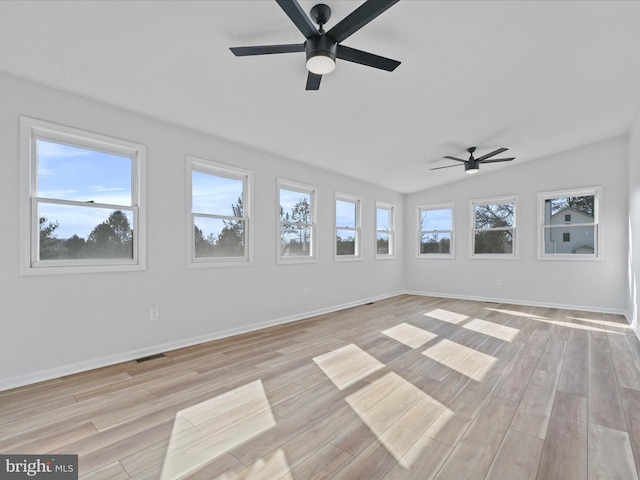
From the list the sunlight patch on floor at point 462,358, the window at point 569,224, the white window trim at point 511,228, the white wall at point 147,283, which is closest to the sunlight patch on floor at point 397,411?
the sunlight patch on floor at point 462,358

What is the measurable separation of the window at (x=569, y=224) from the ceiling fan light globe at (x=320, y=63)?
601cm

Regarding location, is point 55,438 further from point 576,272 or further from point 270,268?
point 576,272

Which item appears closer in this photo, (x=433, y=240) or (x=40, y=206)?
(x=40, y=206)

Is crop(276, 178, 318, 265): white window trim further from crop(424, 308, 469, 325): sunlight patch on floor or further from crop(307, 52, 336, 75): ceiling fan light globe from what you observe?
crop(307, 52, 336, 75): ceiling fan light globe

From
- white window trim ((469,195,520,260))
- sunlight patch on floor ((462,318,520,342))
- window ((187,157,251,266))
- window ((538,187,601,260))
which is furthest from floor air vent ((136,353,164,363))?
window ((538,187,601,260))

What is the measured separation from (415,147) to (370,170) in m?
1.13

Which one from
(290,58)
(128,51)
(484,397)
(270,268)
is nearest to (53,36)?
(128,51)

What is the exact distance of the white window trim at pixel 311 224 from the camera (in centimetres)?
497

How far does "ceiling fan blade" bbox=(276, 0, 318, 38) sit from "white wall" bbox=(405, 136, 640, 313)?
230 inches

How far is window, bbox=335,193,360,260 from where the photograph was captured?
6277mm

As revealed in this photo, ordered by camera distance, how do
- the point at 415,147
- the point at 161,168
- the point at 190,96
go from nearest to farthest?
1. the point at 190,96
2. the point at 161,168
3. the point at 415,147

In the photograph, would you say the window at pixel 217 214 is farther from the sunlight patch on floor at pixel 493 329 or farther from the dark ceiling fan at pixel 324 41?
the sunlight patch on floor at pixel 493 329

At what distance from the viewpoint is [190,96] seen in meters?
3.19

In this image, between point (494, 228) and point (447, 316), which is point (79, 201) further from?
point (494, 228)
